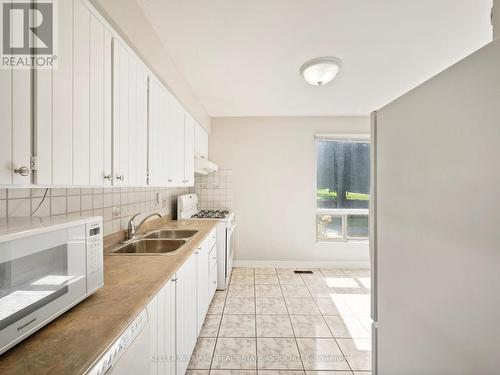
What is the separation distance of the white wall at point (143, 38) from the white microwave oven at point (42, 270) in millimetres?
1007

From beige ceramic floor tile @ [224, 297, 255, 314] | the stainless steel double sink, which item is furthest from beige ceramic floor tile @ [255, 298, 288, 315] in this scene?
the stainless steel double sink

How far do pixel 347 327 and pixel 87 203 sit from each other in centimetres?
249

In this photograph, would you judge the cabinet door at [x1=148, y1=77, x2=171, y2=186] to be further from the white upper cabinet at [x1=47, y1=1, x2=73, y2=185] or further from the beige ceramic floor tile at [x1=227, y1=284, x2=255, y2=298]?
the beige ceramic floor tile at [x1=227, y1=284, x2=255, y2=298]

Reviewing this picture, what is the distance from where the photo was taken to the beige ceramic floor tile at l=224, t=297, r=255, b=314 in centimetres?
247

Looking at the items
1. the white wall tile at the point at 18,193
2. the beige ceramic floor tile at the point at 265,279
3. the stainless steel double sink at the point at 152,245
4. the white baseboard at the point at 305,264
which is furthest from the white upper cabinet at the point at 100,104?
the white baseboard at the point at 305,264

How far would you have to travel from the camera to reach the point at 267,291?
297 centimetres

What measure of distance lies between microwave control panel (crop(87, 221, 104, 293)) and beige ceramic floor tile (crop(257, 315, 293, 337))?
5.53 feet

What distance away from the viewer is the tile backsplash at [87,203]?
103 cm

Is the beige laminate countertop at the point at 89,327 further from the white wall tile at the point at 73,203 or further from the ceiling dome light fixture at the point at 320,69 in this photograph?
the ceiling dome light fixture at the point at 320,69

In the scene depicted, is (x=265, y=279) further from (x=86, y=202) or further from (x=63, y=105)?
(x=63, y=105)

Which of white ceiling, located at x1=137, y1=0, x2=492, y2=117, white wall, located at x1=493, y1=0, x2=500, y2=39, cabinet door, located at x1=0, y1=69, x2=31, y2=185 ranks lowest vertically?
cabinet door, located at x1=0, y1=69, x2=31, y2=185

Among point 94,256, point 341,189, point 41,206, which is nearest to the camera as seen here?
point 94,256

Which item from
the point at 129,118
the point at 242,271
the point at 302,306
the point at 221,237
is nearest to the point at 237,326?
the point at 302,306

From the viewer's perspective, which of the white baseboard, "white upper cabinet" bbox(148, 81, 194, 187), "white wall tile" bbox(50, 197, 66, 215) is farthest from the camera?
the white baseboard
